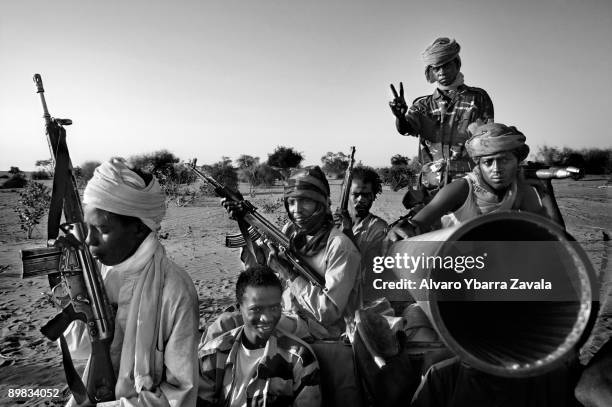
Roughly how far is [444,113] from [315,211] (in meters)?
1.39

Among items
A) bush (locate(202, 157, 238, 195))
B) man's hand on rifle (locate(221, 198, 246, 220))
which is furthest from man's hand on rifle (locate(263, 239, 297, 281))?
bush (locate(202, 157, 238, 195))

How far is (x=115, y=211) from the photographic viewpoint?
1903 mm

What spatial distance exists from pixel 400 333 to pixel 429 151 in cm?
212

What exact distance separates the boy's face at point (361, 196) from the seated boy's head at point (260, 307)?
1.89 m

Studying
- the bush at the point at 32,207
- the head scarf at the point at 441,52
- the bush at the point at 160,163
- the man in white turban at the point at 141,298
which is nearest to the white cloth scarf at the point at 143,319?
the man in white turban at the point at 141,298

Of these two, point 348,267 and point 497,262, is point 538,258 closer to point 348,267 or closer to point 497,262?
point 497,262

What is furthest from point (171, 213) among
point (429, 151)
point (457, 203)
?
point (457, 203)

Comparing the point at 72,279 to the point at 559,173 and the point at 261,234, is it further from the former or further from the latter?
the point at 559,173

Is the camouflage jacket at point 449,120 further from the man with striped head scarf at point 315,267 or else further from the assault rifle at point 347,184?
the man with striped head scarf at point 315,267

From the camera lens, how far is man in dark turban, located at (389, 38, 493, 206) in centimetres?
340

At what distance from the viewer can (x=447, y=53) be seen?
3363 millimetres

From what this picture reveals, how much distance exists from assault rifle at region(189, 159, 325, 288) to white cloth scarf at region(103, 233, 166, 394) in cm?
136

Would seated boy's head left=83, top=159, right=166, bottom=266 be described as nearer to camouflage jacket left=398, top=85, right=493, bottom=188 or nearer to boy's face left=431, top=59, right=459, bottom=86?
camouflage jacket left=398, top=85, right=493, bottom=188

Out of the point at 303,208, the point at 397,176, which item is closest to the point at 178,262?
the point at 303,208
